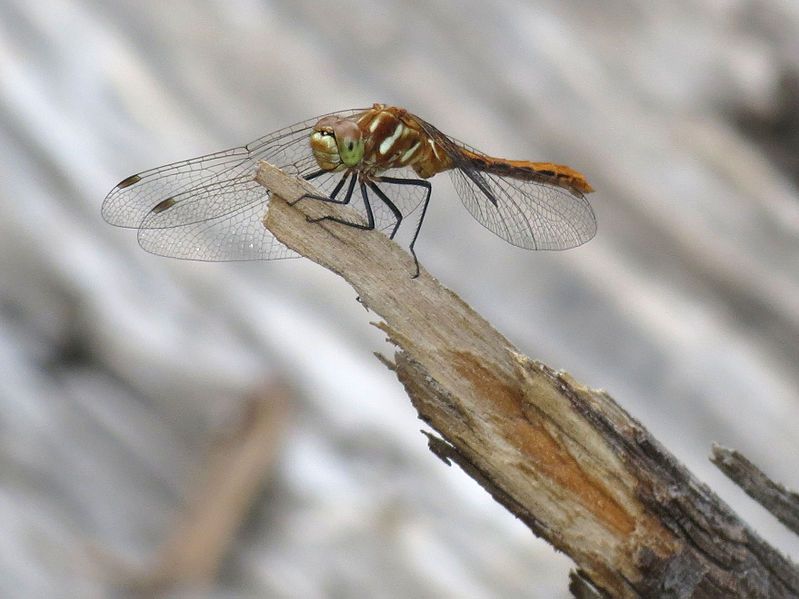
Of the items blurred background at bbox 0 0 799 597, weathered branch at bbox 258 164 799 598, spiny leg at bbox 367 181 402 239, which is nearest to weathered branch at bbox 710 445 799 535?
weathered branch at bbox 258 164 799 598

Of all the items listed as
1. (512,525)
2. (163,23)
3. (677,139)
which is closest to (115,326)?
(163,23)

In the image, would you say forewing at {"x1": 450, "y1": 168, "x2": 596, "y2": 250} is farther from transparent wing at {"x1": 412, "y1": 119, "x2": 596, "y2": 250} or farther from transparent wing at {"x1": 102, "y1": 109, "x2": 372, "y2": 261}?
transparent wing at {"x1": 102, "y1": 109, "x2": 372, "y2": 261}

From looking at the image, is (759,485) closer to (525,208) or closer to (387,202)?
(525,208)

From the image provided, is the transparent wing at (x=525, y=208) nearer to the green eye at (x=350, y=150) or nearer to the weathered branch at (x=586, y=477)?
the green eye at (x=350, y=150)

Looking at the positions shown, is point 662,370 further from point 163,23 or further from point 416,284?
point 163,23

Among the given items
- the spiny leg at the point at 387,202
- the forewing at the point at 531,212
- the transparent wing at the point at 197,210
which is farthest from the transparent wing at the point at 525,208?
the transparent wing at the point at 197,210

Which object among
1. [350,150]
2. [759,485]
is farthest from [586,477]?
[350,150]
